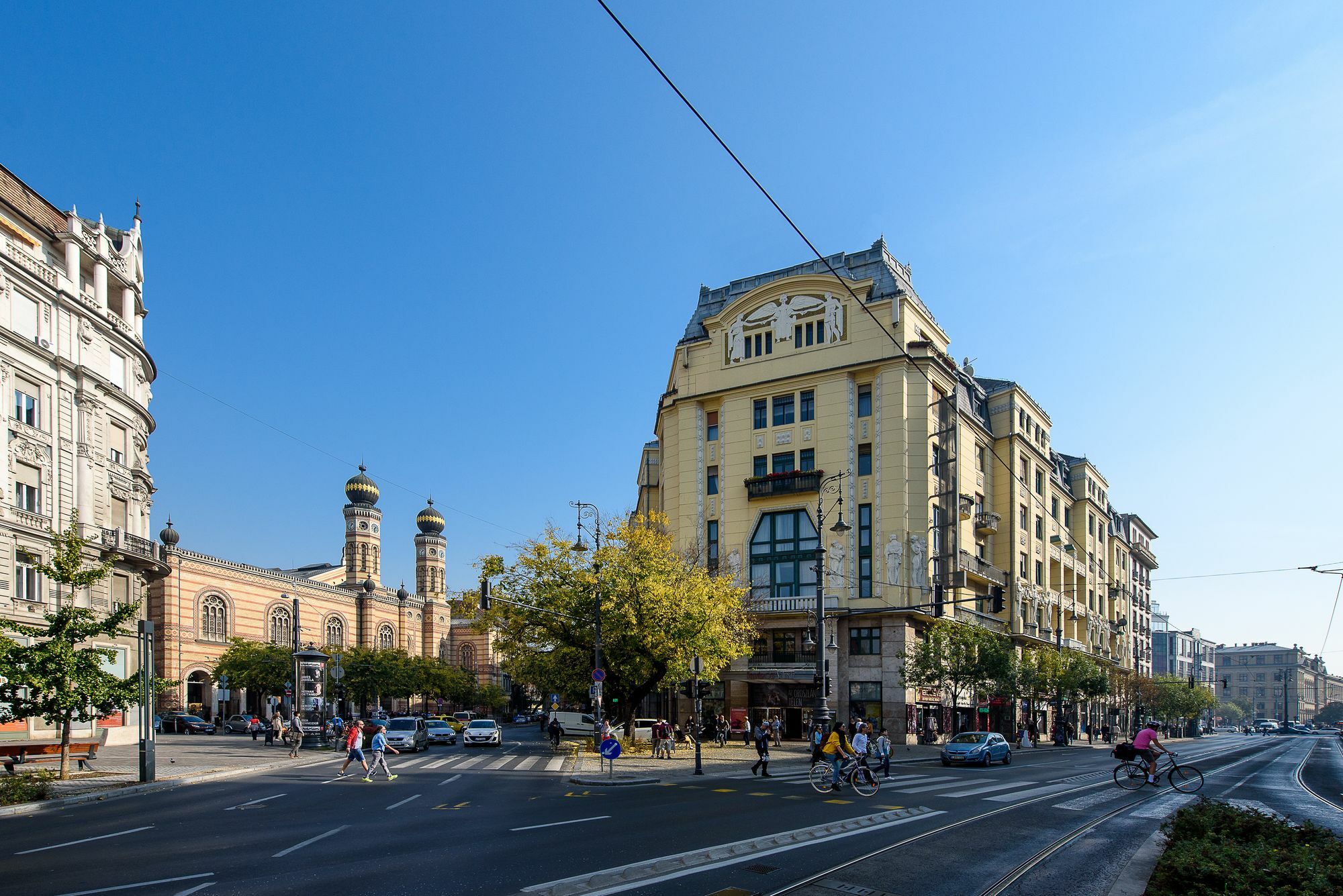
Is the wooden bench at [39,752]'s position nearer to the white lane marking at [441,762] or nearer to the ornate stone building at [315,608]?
the white lane marking at [441,762]

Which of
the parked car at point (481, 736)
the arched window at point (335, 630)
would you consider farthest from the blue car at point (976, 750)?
the arched window at point (335, 630)

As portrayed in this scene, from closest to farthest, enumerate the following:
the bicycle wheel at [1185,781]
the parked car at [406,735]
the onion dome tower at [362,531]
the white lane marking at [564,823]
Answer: the white lane marking at [564,823], the bicycle wheel at [1185,781], the parked car at [406,735], the onion dome tower at [362,531]

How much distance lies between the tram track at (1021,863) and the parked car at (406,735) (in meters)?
26.7

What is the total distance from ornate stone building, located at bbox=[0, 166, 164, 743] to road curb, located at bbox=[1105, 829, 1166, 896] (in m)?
33.0

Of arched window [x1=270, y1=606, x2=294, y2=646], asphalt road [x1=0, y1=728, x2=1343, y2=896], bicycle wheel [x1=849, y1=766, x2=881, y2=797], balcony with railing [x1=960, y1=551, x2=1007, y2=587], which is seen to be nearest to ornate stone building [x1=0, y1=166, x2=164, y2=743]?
asphalt road [x1=0, y1=728, x2=1343, y2=896]

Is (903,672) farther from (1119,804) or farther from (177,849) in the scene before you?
(177,849)

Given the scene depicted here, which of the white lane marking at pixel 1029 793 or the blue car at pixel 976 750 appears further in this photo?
the blue car at pixel 976 750

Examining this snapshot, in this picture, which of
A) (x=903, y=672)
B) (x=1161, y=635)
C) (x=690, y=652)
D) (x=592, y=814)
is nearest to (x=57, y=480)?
(x=690, y=652)

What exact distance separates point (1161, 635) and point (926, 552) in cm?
12629

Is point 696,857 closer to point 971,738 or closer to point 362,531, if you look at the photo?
point 971,738

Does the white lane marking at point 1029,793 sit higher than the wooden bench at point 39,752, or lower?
higher

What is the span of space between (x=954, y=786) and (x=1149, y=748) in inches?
187

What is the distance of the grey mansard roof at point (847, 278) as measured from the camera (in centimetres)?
4994

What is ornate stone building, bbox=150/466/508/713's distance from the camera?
68625 mm
